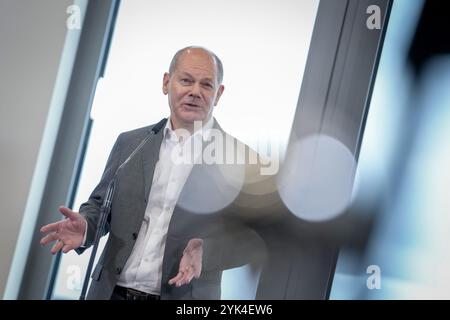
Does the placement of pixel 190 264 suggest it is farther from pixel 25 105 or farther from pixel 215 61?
pixel 25 105

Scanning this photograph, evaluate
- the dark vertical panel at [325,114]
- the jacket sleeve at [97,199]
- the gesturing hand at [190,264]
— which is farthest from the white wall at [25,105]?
the dark vertical panel at [325,114]

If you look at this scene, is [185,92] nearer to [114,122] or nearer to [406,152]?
[114,122]

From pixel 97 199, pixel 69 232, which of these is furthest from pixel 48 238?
pixel 97 199

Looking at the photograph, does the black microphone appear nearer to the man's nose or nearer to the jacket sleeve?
the jacket sleeve

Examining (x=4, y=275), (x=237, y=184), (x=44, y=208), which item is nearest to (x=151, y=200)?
(x=237, y=184)

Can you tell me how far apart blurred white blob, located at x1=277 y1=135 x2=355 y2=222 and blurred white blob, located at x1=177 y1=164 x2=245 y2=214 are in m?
0.14

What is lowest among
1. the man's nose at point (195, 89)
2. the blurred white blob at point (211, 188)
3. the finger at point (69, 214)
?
the finger at point (69, 214)

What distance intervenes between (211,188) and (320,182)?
33cm

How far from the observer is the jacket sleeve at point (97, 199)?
4.25 ft

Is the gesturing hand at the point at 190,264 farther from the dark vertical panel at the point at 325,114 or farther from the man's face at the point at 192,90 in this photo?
the man's face at the point at 192,90

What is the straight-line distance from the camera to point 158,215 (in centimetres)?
132

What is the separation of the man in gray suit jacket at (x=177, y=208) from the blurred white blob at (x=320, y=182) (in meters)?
0.11

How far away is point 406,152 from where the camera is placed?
143cm
